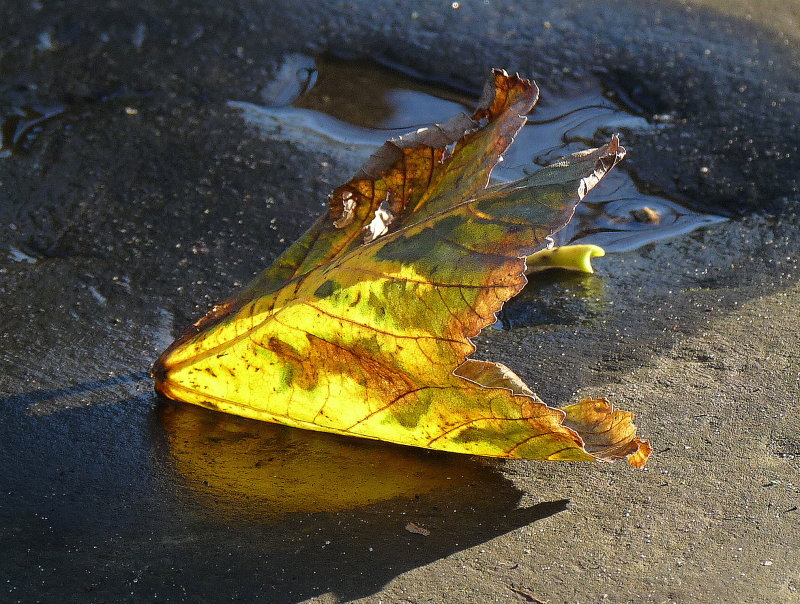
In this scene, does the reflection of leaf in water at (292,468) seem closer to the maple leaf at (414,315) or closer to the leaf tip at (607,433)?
the maple leaf at (414,315)

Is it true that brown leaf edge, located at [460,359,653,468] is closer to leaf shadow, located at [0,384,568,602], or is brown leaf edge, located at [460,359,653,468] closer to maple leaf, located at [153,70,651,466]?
maple leaf, located at [153,70,651,466]

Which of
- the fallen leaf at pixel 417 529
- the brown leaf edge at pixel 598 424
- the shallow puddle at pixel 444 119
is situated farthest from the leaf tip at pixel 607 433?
the shallow puddle at pixel 444 119

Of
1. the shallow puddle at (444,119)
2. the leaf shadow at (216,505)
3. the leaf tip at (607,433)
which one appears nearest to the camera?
the leaf shadow at (216,505)

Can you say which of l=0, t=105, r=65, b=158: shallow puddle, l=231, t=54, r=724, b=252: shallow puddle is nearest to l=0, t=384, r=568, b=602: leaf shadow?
l=231, t=54, r=724, b=252: shallow puddle

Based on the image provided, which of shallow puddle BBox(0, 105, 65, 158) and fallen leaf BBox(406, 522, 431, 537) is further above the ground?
fallen leaf BBox(406, 522, 431, 537)

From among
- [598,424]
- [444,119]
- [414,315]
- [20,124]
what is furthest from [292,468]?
[20,124]

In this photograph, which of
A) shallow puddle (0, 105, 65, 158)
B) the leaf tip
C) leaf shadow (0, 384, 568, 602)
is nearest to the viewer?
leaf shadow (0, 384, 568, 602)
